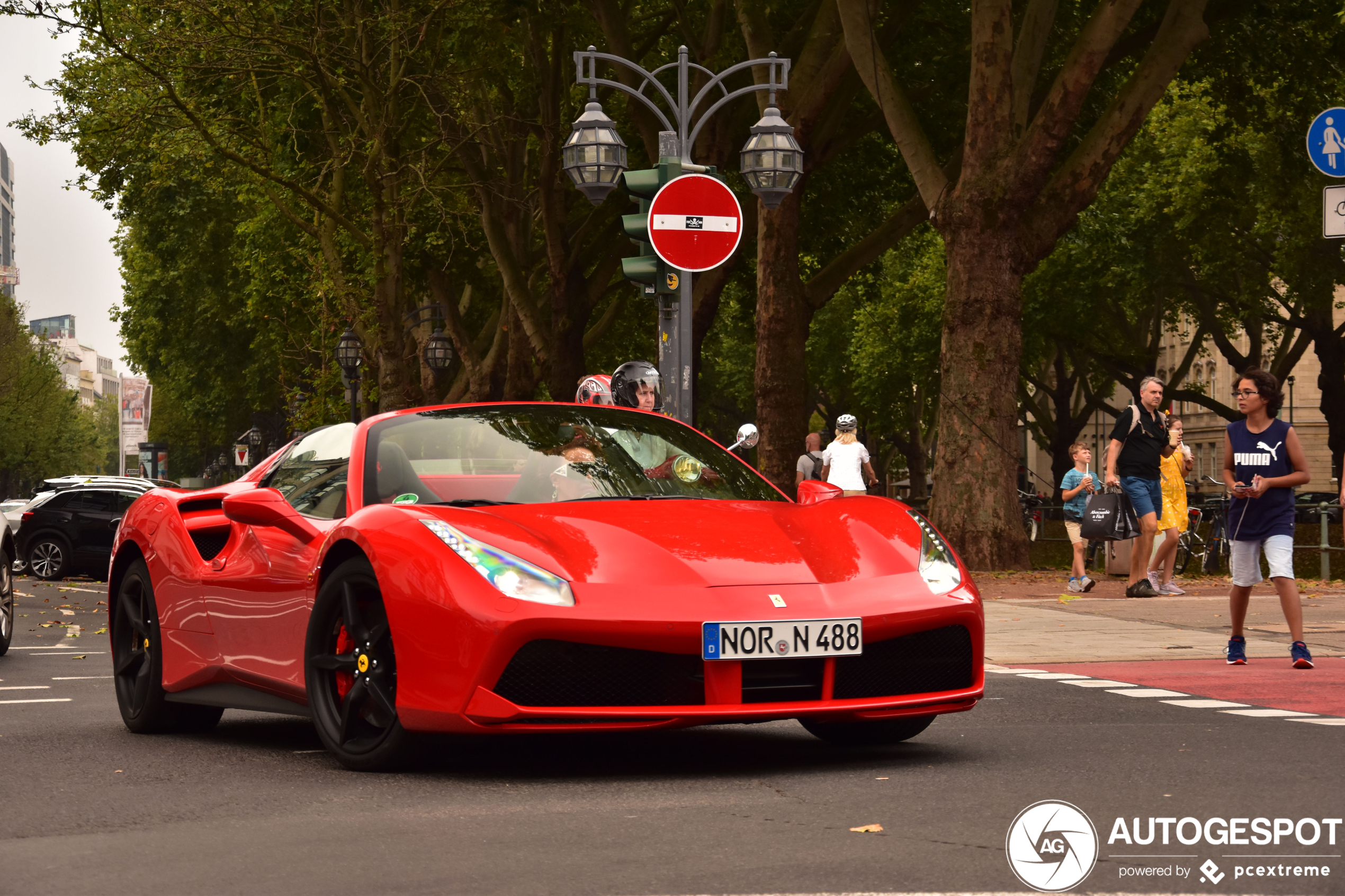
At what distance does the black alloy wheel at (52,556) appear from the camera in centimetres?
2862

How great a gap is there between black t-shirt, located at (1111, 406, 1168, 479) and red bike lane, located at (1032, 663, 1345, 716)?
17.0ft

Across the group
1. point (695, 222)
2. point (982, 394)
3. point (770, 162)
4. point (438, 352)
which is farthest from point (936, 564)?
point (438, 352)

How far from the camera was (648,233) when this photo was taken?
44.1 ft

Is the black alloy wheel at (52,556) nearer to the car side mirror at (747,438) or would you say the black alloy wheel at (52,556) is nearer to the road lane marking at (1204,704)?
the car side mirror at (747,438)

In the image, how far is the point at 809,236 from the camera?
118ft

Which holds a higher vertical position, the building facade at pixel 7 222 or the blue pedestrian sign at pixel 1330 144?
the building facade at pixel 7 222

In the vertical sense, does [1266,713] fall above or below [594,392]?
below

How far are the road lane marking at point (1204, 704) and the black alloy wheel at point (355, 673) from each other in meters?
3.85

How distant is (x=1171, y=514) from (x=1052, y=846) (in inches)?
536

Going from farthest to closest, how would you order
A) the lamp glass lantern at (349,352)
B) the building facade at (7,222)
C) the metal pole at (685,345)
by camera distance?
1. the building facade at (7,222)
2. the lamp glass lantern at (349,352)
3. the metal pole at (685,345)

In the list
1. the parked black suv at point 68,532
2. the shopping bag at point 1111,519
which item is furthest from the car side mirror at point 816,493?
the parked black suv at point 68,532

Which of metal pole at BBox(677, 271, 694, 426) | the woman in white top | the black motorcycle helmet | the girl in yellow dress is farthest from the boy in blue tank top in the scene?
the woman in white top

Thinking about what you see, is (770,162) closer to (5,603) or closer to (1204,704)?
(5,603)

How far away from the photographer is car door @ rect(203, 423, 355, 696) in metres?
6.99
